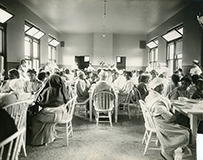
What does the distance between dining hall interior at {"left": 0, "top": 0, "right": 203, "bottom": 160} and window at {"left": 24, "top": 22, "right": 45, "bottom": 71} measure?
0.7 inches

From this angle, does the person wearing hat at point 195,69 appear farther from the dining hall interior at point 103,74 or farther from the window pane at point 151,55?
the window pane at point 151,55

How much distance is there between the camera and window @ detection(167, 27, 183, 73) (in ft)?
11.2

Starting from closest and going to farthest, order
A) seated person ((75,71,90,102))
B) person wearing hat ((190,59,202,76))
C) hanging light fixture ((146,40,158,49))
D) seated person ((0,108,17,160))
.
Result: seated person ((0,108,17,160)), person wearing hat ((190,59,202,76)), hanging light fixture ((146,40,158,49)), seated person ((75,71,90,102))

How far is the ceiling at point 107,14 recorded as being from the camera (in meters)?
3.05

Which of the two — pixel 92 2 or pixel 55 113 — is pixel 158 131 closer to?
pixel 55 113

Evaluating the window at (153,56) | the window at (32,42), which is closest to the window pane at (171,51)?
the window at (153,56)

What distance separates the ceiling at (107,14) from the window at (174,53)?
1.37ft

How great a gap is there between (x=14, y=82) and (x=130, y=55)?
1.87 meters

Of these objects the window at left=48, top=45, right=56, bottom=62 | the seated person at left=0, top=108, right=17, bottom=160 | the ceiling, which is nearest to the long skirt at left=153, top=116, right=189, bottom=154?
the seated person at left=0, top=108, right=17, bottom=160

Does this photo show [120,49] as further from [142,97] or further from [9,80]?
[9,80]

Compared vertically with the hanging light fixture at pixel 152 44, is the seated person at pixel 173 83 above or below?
below

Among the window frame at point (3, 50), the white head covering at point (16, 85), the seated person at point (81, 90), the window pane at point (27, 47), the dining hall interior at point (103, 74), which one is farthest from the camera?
the seated person at point (81, 90)

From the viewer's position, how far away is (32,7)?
3.30 meters

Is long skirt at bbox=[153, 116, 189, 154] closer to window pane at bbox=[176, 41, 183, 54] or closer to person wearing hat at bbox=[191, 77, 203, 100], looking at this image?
person wearing hat at bbox=[191, 77, 203, 100]
